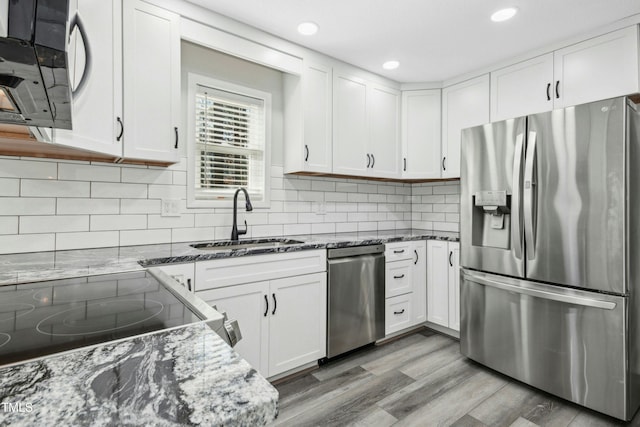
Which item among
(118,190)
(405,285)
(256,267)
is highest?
(118,190)

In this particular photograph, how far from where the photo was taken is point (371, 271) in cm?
258

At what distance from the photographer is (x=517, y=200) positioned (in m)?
Result: 2.10

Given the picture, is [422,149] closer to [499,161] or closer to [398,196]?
[398,196]

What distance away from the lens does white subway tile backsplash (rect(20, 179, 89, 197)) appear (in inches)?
71.1

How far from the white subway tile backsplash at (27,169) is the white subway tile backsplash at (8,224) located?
0.73 ft

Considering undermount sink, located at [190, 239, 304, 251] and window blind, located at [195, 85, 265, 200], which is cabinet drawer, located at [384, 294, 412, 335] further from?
window blind, located at [195, 85, 265, 200]

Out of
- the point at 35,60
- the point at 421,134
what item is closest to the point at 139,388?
the point at 35,60

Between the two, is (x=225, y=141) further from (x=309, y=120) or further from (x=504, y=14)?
(x=504, y=14)

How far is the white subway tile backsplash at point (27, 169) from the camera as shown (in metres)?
1.75

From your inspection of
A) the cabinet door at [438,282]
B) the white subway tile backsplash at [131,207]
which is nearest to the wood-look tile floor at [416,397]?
the cabinet door at [438,282]

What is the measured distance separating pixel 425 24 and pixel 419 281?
80.2 inches

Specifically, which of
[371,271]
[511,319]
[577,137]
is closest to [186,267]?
[371,271]

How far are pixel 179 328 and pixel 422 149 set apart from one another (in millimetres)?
3018
